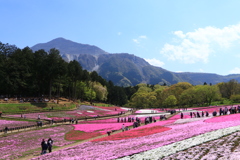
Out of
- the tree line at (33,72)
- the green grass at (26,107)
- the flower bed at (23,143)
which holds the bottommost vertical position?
the flower bed at (23,143)

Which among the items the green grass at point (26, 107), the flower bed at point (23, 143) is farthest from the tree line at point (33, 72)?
the flower bed at point (23, 143)

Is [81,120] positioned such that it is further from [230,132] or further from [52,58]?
[230,132]

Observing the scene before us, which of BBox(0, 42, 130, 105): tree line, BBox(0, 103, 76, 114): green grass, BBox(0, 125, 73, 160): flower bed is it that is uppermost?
BBox(0, 42, 130, 105): tree line

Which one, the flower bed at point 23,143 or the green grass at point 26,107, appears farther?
the green grass at point 26,107

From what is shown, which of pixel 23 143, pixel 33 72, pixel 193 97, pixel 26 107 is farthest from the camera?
pixel 193 97

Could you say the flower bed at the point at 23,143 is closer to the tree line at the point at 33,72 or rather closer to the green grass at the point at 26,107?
the green grass at the point at 26,107

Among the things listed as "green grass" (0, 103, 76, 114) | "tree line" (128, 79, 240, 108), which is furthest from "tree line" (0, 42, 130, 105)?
"tree line" (128, 79, 240, 108)

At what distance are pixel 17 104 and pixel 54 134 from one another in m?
35.6

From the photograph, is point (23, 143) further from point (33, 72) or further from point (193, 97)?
point (193, 97)

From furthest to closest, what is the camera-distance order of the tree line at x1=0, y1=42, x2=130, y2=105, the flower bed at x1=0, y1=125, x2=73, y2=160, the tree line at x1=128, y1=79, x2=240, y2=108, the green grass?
the tree line at x1=128, y1=79, x2=240, y2=108 < the tree line at x1=0, y1=42, x2=130, y2=105 < the green grass < the flower bed at x1=0, y1=125, x2=73, y2=160

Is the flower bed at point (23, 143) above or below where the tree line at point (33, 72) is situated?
below

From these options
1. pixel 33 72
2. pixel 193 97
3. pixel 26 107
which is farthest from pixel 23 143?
pixel 193 97

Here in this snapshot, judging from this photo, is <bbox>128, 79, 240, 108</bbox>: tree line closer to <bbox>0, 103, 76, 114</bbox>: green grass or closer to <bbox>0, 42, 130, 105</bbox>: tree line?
<bbox>0, 42, 130, 105</bbox>: tree line

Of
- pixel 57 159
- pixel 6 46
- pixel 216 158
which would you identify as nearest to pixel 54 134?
pixel 57 159
